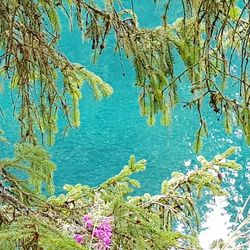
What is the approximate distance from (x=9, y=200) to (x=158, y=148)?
31.4ft

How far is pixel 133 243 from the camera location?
1182 millimetres

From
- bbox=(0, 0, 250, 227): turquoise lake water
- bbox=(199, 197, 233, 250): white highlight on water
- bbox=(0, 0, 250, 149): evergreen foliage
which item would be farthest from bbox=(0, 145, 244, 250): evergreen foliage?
bbox=(0, 0, 250, 227): turquoise lake water

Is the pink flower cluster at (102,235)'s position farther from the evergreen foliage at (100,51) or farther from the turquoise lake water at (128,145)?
the turquoise lake water at (128,145)

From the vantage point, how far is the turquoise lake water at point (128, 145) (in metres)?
9.38

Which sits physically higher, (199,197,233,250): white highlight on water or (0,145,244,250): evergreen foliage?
(199,197,233,250): white highlight on water

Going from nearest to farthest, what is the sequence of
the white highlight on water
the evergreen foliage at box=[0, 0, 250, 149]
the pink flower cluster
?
the pink flower cluster
the evergreen foliage at box=[0, 0, 250, 149]
the white highlight on water

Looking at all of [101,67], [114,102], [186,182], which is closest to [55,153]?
[114,102]

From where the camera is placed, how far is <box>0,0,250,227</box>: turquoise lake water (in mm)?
9383

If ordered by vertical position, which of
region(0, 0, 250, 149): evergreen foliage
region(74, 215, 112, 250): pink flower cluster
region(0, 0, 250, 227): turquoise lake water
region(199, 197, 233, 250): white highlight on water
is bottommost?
region(74, 215, 112, 250): pink flower cluster

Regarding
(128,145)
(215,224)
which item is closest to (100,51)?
(215,224)

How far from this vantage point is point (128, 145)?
35.6ft

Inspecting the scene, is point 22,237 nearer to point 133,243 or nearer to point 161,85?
point 133,243

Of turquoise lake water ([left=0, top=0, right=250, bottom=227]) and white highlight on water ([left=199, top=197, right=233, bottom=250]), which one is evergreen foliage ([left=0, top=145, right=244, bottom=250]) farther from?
turquoise lake water ([left=0, top=0, right=250, bottom=227])

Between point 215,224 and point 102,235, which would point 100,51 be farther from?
point 215,224
